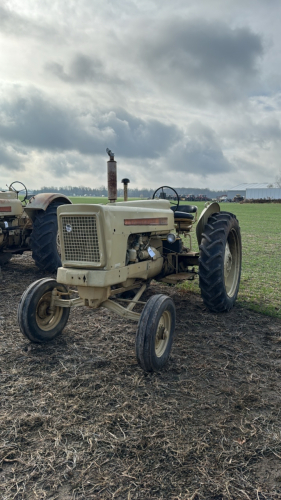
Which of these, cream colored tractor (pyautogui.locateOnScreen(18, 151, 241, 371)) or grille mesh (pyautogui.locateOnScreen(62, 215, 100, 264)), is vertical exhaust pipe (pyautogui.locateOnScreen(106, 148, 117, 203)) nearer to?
cream colored tractor (pyautogui.locateOnScreen(18, 151, 241, 371))

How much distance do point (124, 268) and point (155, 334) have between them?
33.9 inches

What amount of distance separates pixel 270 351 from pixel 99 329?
6.52ft

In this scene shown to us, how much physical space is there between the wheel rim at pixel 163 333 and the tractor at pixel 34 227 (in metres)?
3.77

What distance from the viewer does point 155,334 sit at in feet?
11.4

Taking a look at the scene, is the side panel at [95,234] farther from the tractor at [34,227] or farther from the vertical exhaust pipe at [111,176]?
the tractor at [34,227]

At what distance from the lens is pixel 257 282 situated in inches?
285

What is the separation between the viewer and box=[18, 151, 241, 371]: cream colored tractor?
12.2ft

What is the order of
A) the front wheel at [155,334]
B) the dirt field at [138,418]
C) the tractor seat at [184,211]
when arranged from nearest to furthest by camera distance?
the dirt field at [138,418], the front wheel at [155,334], the tractor seat at [184,211]

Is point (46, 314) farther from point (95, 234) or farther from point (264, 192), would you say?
point (264, 192)

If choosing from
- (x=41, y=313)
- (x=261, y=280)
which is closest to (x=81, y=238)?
(x=41, y=313)

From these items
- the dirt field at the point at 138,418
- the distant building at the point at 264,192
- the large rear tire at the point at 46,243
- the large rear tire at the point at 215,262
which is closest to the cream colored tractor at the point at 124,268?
the large rear tire at the point at 215,262

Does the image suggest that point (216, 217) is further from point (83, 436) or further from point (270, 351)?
point (83, 436)

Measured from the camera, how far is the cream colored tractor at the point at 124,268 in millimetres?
3715

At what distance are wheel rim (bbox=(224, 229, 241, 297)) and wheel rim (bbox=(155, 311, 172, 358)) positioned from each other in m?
2.28
